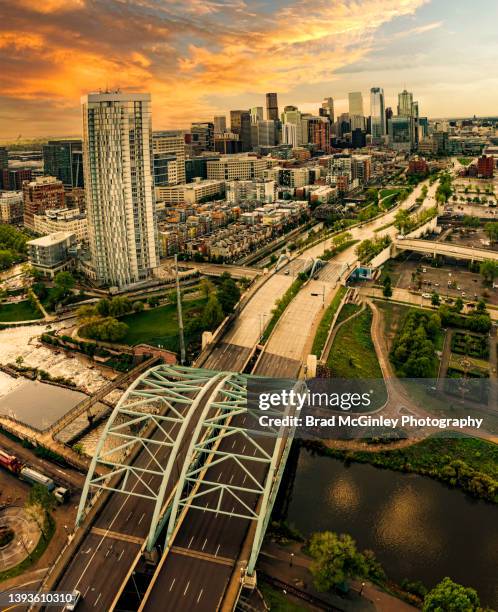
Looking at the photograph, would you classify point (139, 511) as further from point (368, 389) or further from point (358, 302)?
point (358, 302)

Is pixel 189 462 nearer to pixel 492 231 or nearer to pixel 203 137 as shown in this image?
pixel 492 231

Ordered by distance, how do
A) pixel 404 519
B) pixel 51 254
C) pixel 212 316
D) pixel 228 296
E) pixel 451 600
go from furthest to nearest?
1. pixel 51 254
2. pixel 228 296
3. pixel 212 316
4. pixel 404 519
5. pixel 451 600

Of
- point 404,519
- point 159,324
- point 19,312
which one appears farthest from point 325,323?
point 19,312

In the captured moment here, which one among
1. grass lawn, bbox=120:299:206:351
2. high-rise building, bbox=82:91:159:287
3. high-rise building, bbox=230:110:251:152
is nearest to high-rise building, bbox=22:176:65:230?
high-rise building, bbox=82:91:159:287

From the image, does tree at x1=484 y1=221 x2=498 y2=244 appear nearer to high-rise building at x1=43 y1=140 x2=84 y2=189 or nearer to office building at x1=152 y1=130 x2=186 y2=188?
office building at x1=152 y1=130 x2=186 y2=188

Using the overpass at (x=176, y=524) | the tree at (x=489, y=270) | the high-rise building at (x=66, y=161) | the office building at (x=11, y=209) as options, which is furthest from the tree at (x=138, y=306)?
the high-rise building at (x=66, y=161)

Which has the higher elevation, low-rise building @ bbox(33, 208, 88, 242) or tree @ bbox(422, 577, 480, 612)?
low-rise building @ bbox(33, 208, 88, 242)
